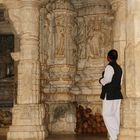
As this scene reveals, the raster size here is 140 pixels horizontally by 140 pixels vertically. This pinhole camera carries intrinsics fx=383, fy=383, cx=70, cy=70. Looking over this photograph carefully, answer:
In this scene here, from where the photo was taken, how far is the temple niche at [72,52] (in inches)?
476

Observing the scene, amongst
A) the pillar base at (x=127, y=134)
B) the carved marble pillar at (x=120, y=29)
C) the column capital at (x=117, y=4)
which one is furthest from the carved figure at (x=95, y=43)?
the pillar base at (x=127, y=134)

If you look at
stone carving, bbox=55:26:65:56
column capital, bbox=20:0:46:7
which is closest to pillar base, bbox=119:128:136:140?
column capital, bbox=20:0:46:7

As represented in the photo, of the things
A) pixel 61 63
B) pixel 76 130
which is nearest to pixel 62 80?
pixel 61 63

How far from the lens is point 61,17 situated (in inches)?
488

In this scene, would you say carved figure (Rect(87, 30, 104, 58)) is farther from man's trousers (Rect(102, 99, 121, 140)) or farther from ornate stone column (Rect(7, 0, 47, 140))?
man's trousers (Rect(102, 99, 121, 140))

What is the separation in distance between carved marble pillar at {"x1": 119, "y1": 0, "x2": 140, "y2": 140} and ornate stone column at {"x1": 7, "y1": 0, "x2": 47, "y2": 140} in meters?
2.50

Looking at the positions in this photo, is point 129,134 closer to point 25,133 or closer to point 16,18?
point 25,133

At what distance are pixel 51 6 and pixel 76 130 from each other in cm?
411

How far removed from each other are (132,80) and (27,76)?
2949 mm

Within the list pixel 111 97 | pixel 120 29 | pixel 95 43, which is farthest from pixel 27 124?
pixel 95 43

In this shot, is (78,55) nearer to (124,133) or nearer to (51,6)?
(51,6)

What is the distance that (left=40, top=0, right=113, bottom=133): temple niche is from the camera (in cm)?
1210

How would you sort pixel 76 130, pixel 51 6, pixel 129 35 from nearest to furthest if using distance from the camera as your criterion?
pixel 129 35 → pixel 76 130 → pixel 51 6

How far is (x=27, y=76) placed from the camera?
32.9 ft
